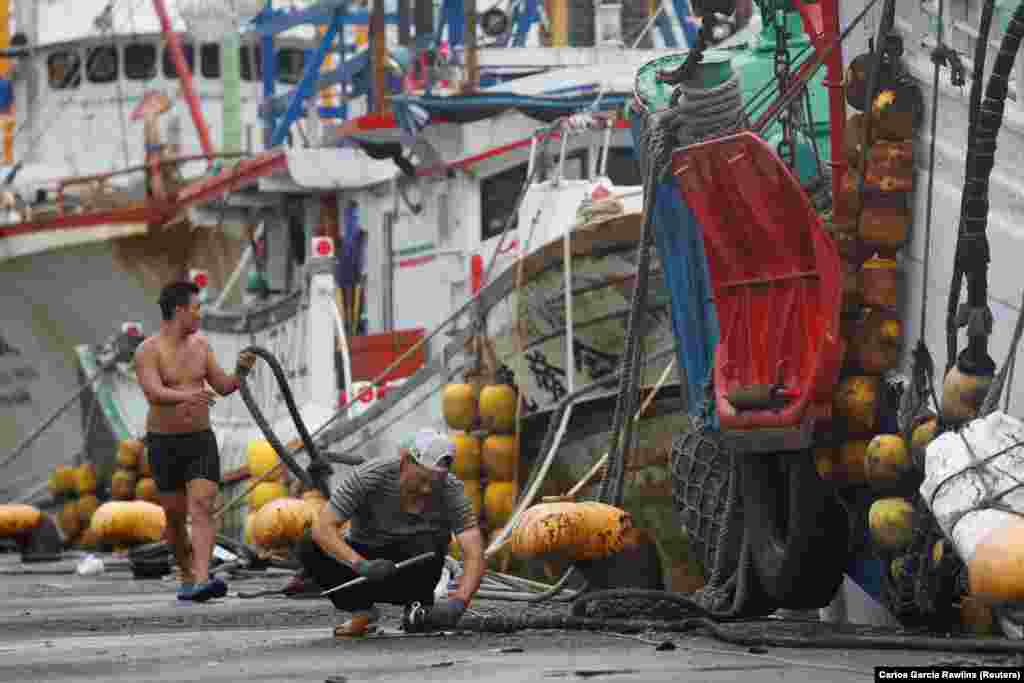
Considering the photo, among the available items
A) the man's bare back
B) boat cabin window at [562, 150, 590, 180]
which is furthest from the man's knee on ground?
boat cabin window at [562, 150, 590, 180]

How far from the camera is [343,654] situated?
289 inches

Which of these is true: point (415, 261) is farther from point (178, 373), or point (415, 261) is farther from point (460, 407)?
point (178, 373)

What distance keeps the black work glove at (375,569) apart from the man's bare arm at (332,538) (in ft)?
0.10

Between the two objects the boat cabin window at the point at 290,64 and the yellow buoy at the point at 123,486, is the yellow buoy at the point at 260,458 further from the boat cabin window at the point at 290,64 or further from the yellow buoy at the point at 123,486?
the boat cabin window at the point at 290,64

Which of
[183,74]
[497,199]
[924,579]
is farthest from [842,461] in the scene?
[183,74]

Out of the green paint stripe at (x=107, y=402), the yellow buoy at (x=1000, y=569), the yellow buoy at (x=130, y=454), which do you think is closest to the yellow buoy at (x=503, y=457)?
the yellow buoy at (x=1000, y=569)

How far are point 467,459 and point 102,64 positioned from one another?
77.7ft

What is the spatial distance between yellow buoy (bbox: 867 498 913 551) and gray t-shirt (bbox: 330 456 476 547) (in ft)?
4.63

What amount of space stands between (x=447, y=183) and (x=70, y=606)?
8088 millimetres

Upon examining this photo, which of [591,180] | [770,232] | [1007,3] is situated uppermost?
[1007,3]

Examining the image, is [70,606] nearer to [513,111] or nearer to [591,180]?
[591,180]

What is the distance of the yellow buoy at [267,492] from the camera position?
16.9 meters

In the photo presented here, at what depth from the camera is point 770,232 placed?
8.62m

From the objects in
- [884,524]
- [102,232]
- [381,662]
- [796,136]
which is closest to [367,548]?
[381,662]
